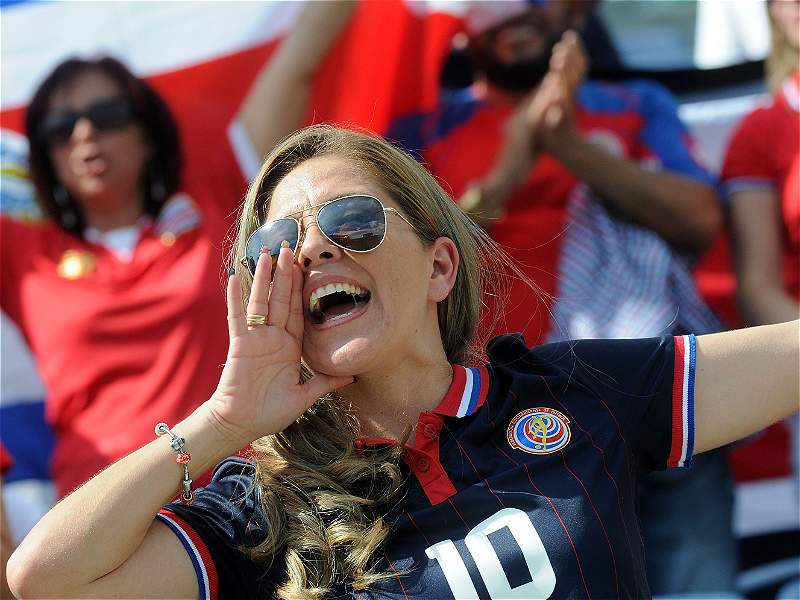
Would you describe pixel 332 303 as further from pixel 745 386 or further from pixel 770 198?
pixel 770 198

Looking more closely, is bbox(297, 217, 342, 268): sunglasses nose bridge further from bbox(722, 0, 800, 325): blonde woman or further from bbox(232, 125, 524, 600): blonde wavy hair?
bbox(722, 0, 800, 325): blonde woman

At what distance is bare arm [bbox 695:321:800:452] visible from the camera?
174 centimetres

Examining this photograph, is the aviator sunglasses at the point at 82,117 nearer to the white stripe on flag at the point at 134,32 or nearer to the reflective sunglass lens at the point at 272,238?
the white stripe on flag at the point at 134,32

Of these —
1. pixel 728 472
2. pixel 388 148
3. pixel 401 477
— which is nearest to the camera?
pixel 401 477

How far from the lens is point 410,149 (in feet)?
11.3

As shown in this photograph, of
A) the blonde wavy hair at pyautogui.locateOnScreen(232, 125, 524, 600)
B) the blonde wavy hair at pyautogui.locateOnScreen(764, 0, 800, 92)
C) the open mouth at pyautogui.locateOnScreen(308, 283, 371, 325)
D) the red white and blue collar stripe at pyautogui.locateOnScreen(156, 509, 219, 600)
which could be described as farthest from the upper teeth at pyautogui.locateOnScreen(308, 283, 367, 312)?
the blonde wavy hair at pyautogui.locateOnScreen(764, 0, 800, 92)

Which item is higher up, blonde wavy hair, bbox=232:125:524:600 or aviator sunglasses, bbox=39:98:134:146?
aviator sunglasses, bbox=39:98:134:146

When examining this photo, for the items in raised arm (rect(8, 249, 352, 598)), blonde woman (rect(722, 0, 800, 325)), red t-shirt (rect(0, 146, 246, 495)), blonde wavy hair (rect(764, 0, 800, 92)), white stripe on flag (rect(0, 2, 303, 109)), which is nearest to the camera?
raised arm (rect(8, 249, 352, 598))

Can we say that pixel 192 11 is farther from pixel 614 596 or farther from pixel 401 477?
pixel 614 596

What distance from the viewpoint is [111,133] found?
330cm

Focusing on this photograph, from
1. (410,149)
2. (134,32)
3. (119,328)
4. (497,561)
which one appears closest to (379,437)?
(497,561)

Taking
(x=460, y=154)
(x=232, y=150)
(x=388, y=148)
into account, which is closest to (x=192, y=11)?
(x=232, y=150)

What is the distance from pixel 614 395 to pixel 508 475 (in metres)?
0.23

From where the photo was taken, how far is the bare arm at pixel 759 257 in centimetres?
301
